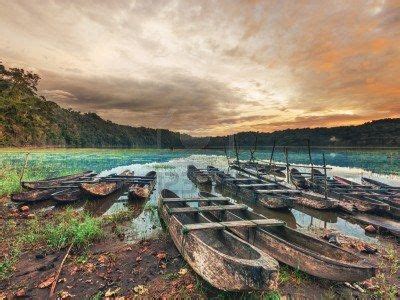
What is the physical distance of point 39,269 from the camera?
618 centimetres

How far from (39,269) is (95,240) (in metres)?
2.09

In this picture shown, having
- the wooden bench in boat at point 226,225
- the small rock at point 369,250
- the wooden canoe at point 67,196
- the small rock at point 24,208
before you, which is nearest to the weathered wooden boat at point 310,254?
the wooden bench in boat at point 226,225

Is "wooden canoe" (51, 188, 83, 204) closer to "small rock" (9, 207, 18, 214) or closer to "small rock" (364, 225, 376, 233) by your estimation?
"small rock" (9, 207, 18, 214)

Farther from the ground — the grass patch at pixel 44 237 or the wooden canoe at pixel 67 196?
the wooden canoe at pixel 67 196

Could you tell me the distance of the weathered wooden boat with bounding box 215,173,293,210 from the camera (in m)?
12.5

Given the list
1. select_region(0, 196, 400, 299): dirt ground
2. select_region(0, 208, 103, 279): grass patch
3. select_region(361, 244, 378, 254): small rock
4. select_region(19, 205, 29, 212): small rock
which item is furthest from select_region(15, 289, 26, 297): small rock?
select_region(361, 244, 378, 254): small rock

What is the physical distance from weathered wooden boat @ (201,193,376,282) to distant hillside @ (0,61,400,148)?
821cm

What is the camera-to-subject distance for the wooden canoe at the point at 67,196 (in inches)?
511

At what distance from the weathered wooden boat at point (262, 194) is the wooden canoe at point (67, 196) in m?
9.97

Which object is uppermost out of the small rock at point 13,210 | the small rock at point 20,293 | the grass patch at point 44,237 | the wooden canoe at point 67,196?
the wooden canoe at point 67,196

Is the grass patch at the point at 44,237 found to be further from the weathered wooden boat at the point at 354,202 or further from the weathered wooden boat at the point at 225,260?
the weathered wooden boat at the point at 354,202

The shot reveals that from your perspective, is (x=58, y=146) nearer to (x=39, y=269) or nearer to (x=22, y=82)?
(x=22, y=82)

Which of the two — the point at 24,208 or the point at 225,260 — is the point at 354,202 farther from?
the point at 24,208

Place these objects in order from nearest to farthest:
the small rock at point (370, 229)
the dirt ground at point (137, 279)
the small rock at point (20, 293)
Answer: the small rock at point (20, 293) → the dirt ground at point (137, 279) → the small rock at point (370, 229)
